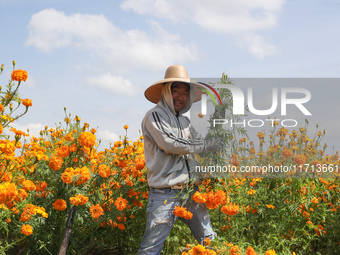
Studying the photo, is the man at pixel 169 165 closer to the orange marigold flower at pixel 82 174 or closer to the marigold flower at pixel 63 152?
the orange marigold flower at pixel 82 174

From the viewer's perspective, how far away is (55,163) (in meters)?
3.27

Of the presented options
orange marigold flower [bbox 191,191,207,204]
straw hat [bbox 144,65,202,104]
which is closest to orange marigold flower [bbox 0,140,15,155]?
straw hat [bbox 144,65,202,104]

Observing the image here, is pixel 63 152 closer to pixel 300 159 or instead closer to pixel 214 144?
pixel 214 144

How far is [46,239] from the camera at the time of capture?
11.8 ft

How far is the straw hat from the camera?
3231 mm

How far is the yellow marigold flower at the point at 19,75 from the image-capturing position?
3.31 meters

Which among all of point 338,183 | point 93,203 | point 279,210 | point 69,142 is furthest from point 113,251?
point 338,183

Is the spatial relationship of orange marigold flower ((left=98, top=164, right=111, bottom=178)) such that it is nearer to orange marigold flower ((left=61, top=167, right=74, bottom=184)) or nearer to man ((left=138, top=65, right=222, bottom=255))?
orange marigold flower ((left=61, top=167, right=74, bottom=184))

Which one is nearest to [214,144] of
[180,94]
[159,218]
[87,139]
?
[180,94]

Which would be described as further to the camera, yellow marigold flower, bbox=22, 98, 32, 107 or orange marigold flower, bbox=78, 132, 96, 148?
yellow marigold flower, bbox=22, 98, 32, 107

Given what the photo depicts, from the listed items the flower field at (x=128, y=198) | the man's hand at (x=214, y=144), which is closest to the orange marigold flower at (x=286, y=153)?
the flower field at (x=128, y=198)

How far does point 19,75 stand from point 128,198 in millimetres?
1460

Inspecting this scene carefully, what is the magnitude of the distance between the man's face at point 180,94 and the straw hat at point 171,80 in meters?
Answer: 0.07

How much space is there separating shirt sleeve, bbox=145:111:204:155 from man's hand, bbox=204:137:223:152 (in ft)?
0.15
